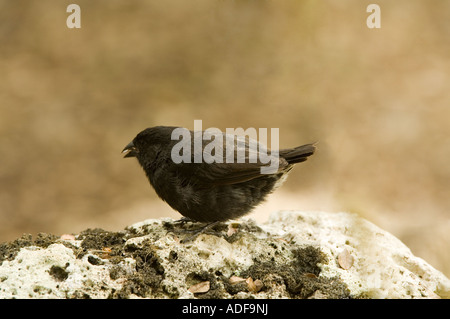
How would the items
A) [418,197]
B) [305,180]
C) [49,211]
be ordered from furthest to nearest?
[49,211], [418,197], [305,180]

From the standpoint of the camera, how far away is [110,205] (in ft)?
20.9

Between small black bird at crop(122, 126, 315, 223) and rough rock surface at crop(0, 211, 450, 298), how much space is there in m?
0.21

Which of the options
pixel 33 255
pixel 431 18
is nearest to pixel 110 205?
pixel 33 255

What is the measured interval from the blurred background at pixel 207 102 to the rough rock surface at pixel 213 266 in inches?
61.2

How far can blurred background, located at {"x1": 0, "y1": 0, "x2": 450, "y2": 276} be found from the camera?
17.3ft

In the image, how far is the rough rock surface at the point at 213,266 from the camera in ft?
9.02

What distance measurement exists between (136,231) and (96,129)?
11.6 feet

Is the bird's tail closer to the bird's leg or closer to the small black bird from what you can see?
the small black bird

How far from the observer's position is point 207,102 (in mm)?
6621

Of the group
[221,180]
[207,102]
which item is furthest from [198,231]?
[207,102]

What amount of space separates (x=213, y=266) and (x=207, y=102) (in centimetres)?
385

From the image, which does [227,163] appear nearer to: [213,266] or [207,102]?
[213,266]

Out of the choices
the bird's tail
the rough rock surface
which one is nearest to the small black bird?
the bird's tail
